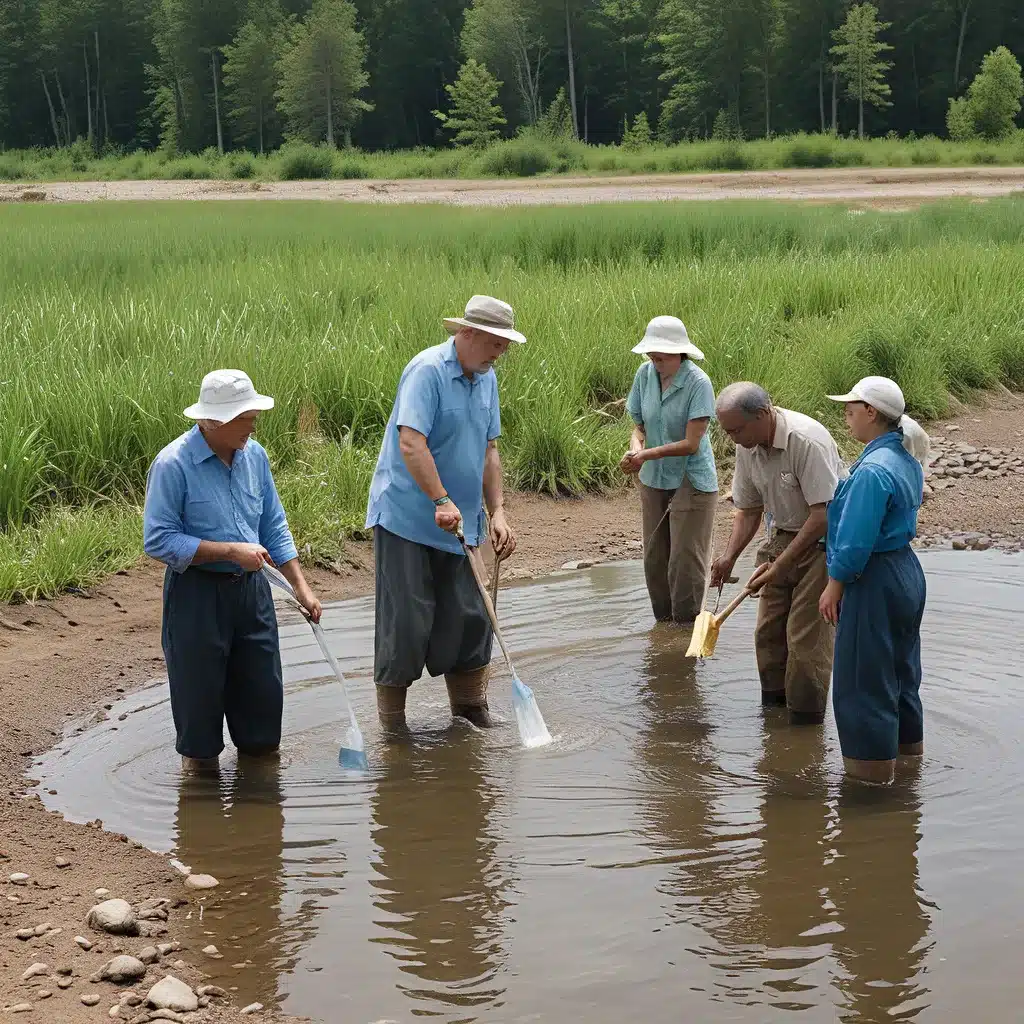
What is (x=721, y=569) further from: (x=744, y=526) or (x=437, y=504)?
(x=437, y=504)

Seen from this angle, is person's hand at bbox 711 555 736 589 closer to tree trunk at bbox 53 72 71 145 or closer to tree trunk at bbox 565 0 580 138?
tree trunk at bbox 565 0 580 138

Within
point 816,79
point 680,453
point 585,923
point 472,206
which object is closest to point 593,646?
point 680,453

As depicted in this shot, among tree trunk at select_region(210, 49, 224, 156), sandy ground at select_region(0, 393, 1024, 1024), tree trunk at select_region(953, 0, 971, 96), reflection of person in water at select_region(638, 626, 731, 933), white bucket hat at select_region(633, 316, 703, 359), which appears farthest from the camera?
tree trunk at select_region(210, 49, 224, 156)

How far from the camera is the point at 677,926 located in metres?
4.07

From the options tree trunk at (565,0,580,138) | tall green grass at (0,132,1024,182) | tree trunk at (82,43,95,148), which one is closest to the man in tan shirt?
tall green grass at (0,132,1024,182)

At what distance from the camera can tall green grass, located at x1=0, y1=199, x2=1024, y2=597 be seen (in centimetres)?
838

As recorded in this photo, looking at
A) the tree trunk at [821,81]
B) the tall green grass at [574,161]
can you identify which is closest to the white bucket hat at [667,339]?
the tall green grass at [574,161]

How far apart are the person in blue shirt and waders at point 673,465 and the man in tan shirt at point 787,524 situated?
855 mm

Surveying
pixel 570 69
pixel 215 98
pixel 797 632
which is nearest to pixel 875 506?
pixel 797 632

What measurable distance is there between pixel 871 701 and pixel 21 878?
2.76 m

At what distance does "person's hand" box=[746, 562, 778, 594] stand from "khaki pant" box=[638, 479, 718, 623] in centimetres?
125

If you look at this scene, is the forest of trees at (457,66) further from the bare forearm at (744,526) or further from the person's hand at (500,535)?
the person's hand at (500,535)

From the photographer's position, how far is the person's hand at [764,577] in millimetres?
5371

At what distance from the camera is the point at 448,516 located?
199 inches
